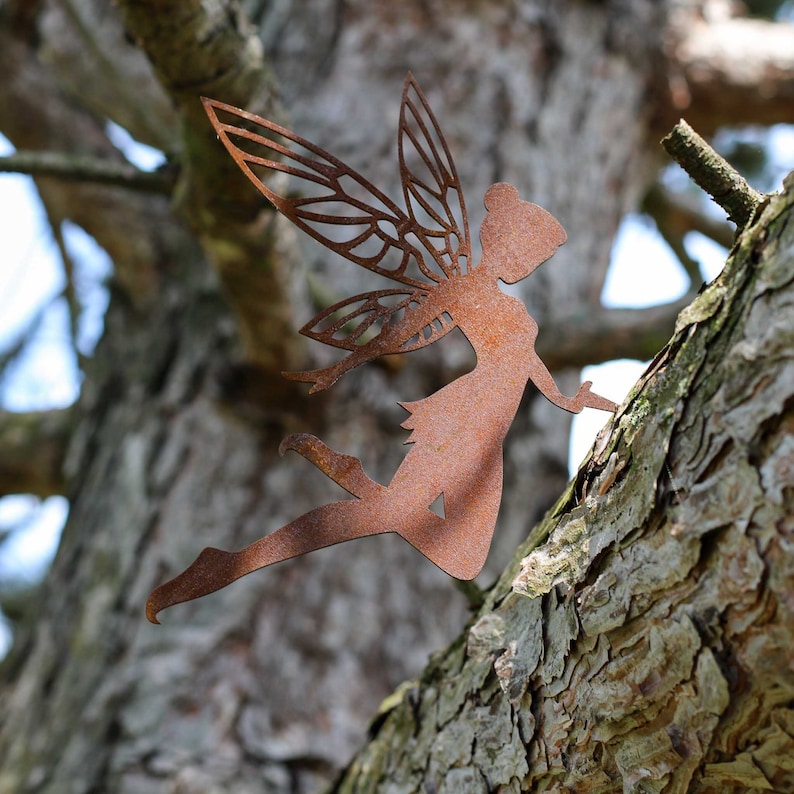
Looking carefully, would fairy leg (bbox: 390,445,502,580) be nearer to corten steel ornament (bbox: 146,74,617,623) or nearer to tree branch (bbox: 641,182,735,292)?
corten steel ornament (bbox: 146,74,617,623)

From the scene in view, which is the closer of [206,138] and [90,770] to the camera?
[206,138]

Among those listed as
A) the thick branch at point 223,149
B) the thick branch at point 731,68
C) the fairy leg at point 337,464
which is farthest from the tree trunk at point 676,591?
the thick branch at point 731,68

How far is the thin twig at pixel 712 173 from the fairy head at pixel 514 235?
8.1 inches

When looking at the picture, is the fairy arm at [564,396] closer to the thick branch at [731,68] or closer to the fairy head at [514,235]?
the fairy head at [514,235]

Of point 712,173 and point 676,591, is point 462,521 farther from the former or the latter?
point 712,173

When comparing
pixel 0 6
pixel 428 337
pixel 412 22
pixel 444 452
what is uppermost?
pixel 0 6

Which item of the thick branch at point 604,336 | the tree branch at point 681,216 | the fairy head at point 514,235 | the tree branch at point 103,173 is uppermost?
the tree branch at point 681,216

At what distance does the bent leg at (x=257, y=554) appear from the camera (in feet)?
2.41

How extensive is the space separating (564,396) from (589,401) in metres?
0.02

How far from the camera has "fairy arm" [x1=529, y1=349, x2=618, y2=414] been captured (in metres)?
0.85

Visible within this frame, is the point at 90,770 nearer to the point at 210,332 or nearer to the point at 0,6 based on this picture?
the point at 210,332

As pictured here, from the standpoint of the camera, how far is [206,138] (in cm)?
113

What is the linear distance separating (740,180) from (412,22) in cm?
150

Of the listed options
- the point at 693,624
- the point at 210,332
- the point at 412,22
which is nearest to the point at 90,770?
the point at 210,332
